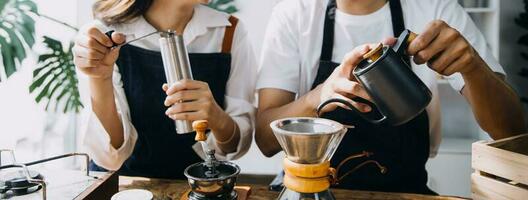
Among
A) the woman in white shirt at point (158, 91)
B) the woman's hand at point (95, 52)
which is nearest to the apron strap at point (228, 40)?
the woman in white shirt at point (158, 91)

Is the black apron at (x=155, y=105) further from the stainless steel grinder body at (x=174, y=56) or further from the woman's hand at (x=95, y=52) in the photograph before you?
the stainless steel grinder body at (x=174, y=56)

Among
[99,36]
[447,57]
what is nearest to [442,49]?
[447,57]

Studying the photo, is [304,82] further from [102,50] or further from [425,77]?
[102,50]

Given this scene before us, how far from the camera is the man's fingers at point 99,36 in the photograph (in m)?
1.18

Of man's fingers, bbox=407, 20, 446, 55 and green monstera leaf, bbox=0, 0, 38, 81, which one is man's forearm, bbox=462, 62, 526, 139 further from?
green monstera leaf, bbox=0, 0, 38, 81

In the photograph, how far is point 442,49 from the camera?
109 cm

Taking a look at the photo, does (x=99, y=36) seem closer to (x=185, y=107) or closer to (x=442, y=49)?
(x=185, y=107)

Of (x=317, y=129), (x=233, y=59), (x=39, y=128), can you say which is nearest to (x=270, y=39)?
(x=233, y=59)

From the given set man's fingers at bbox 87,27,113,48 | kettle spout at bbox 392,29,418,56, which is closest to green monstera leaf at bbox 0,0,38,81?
man's fingers at bbox 87,27,113,48

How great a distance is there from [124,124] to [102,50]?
0.31m

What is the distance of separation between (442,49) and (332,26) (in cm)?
54

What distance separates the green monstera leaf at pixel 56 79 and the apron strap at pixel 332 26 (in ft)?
4.86

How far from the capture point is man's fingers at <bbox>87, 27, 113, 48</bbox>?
118 cm

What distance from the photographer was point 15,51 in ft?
7.52
